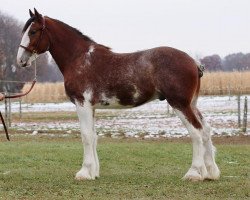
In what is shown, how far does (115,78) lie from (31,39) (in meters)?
1.73

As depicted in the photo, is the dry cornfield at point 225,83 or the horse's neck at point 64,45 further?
the dry cornfield at point 225,83

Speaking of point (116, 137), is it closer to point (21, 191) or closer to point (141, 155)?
point (141, 155)

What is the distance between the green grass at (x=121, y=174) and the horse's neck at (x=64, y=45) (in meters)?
2.14

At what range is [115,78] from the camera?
9078 millimetres

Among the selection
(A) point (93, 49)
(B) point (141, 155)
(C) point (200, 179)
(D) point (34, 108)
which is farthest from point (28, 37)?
(D) point (34, 108)

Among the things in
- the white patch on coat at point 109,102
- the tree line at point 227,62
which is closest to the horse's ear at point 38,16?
the white patch on coat at point 109,102

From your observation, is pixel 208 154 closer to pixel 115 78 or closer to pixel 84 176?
pixel 115 78

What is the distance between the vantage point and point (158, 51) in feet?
29.6

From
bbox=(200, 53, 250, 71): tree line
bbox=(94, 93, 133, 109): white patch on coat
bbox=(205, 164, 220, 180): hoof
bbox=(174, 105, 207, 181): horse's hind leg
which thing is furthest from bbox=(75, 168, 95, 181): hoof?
bbox=(200, 53, 250, 71): tree line

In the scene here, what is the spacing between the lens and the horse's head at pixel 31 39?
373 inches

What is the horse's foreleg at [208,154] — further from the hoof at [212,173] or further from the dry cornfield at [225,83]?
the dry cornfield at [225,83]

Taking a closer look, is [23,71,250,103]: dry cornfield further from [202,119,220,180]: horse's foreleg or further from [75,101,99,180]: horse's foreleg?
[75,101,99,180]: horse's foreleg

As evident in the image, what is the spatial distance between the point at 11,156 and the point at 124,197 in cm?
605

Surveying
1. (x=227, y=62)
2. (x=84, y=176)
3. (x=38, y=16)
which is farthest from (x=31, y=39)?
(x=227, y=62)
